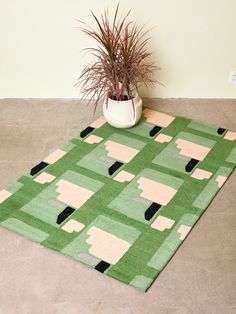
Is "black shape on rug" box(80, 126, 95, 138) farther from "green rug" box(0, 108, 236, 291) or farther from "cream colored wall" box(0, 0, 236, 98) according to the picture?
"cream colored wall" box(0, 0, 236, 98)

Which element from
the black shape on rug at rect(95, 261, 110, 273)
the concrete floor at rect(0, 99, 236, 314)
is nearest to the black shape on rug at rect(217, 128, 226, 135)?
the concrete floor at rect(0, 99, 236, 314)

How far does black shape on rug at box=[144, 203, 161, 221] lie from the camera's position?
238 centimetres

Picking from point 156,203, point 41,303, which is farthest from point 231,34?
point 41,303

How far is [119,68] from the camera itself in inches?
110

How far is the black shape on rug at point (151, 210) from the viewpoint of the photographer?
2.38m

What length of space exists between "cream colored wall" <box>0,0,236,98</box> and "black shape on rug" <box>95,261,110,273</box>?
5.30 ft

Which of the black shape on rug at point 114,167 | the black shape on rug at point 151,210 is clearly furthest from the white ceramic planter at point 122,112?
the black shape on rug at point 151,210

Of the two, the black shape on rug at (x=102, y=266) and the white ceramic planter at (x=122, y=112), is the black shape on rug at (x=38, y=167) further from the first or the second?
the black shape on rug at (x=102, y=266)

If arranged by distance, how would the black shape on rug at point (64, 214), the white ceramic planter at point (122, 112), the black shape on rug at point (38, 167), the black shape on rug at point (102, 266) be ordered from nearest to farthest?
the black shape on rug at point (102, 266), the black shape on rug at point (64, 214), the black shape on rug at point (38, 167), the white ceramic planter at point (122, 112)

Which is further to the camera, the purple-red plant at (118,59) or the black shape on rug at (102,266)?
the purple-red plant at (118,59)

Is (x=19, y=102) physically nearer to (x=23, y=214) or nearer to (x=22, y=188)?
(x=22, y=188)

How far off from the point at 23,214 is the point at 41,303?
566 mm

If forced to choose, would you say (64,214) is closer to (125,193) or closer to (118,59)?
(125,193)

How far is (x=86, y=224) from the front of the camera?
2340 mm
